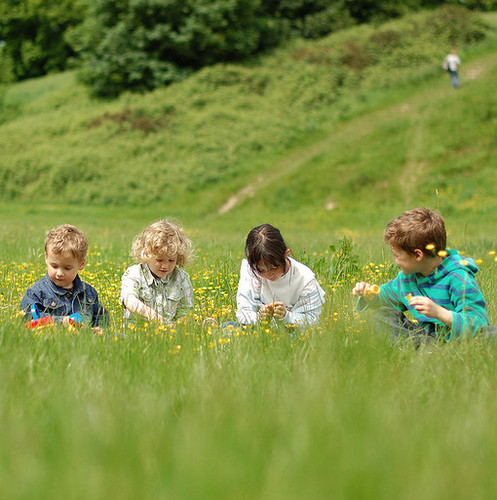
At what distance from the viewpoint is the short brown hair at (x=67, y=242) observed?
434 cm

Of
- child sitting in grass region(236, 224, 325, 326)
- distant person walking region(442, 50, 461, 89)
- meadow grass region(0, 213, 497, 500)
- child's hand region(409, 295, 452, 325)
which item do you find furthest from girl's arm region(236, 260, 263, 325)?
distant person walking region(442, 50, 461, 89)

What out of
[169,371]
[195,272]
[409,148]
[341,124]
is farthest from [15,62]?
[169,371]

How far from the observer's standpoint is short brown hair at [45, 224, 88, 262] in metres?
4.34

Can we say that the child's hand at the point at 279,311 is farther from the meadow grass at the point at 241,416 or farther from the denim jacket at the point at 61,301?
the denim jacket at the point at 61,301

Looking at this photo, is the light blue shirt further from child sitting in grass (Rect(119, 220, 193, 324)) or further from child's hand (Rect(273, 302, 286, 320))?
child's hand (Rect(273, 302, 286, 320))

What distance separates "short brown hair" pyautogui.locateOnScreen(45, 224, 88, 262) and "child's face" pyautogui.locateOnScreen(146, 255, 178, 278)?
57 cm

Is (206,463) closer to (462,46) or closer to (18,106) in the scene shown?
(462,46)

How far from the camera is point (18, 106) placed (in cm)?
3666

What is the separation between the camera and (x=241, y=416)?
1.74 meters

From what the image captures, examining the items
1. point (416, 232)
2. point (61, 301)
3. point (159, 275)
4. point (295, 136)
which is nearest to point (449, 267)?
point (416, 232)

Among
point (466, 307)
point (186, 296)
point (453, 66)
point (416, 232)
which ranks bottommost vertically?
A: point (186, 296)

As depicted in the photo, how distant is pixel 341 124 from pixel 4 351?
24.6m

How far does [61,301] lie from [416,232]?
8.90 ft

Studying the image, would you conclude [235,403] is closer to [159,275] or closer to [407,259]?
[407,259]
